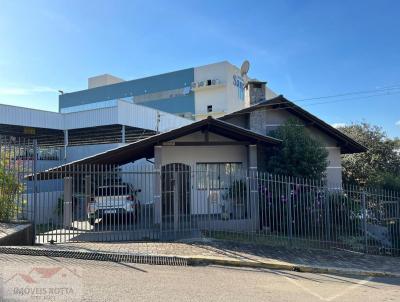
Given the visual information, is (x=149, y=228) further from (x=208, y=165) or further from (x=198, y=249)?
(x=208, y=165)

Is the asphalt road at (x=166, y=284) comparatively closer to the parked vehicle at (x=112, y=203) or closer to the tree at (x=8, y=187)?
the tree at (x=8, y=187)

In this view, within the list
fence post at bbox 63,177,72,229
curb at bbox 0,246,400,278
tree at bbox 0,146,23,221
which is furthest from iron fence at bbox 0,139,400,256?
curb at bbox 0,246,400,278

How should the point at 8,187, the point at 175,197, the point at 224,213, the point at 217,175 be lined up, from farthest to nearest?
the point at 217,175 < the point at 224,213 < the point at 175,197 < the point at 8,187

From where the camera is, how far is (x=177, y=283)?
20.8ft

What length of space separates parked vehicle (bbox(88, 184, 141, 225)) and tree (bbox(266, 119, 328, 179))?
590cm

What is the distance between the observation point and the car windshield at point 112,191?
462 inches

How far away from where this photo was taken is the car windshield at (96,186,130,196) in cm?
1174

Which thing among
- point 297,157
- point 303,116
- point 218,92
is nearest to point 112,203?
point 297,157

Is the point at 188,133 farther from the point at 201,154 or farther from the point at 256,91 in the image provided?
the point at 256,91

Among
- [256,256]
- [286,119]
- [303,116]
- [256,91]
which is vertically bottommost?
[256,256]

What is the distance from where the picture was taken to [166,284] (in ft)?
20.4

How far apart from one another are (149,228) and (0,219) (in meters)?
4.01

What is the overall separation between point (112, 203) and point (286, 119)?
8944mm

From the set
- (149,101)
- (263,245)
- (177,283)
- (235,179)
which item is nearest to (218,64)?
(149,101)
